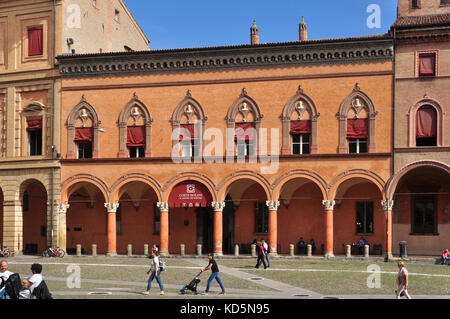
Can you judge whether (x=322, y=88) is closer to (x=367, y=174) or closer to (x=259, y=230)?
(x=367, y=174)

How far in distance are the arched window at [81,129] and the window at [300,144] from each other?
41.5 feet

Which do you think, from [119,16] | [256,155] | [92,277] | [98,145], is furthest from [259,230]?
[119,16]

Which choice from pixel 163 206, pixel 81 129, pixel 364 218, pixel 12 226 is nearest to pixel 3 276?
pixel 163 206

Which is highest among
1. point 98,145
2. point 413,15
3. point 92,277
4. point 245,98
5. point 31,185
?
point 413,15

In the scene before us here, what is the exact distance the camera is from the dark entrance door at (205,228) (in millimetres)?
41625

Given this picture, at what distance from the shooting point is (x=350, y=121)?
37219mm

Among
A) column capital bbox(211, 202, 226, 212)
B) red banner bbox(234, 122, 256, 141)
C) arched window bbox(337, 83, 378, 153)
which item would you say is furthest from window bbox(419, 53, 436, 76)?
column capital bbox(211, 202, 226, 212)

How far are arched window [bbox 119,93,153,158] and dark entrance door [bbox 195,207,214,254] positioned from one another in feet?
18.1

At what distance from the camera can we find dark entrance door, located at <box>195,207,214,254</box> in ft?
137

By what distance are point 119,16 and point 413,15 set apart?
23.6 meters

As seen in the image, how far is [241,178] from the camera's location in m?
38.4

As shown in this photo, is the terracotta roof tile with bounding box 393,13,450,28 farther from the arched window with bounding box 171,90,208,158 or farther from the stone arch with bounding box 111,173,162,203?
the stone arch with bounding box 111,173,162,203

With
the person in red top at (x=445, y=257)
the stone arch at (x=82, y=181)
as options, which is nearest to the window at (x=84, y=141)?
the stone arch at (x=82, y=181)

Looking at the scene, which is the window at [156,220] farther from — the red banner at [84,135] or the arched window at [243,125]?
the arched window at [243,125]
